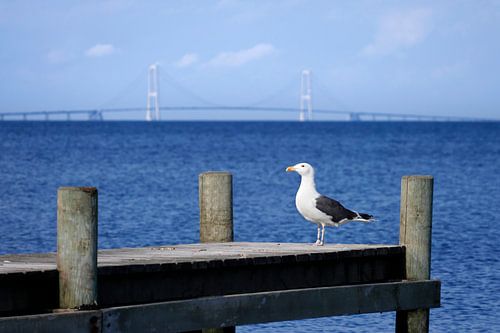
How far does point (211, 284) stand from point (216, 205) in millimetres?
2067

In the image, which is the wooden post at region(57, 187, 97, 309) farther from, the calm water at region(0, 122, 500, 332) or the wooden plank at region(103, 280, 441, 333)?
the calm water at region(0, 122, 500, 332)

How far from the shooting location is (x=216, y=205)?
10.9 meters

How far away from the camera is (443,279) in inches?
675

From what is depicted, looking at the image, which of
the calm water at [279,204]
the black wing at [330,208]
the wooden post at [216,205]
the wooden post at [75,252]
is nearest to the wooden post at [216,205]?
the wooden post at [216,205]

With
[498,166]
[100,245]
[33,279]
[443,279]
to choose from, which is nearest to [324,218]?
[33,279]

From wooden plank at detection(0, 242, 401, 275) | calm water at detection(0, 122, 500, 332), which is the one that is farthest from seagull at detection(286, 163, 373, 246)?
calm water at detection(0, 122, 500, 332)

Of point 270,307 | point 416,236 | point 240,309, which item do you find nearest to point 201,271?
point 240,309

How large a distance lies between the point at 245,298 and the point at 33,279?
1.73 m

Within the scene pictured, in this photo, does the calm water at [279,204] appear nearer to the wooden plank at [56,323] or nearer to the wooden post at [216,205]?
the wooden post at [216,205]

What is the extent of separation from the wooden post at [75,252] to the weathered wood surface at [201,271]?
10cm

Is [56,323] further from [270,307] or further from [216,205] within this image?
[216,205]

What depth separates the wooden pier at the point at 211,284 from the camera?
7.94m

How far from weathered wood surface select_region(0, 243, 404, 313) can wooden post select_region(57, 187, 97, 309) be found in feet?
0.33

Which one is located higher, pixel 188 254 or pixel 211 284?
pixel 188 254
